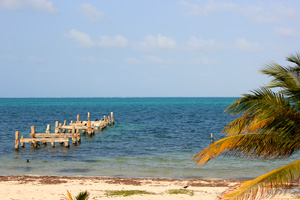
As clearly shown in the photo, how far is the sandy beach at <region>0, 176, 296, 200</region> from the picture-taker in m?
15.2

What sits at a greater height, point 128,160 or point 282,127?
point 282,127

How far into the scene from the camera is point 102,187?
16891mm

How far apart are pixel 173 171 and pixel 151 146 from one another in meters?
12.0

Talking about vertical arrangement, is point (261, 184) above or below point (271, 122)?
below

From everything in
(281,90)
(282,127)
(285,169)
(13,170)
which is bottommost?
(13,170)

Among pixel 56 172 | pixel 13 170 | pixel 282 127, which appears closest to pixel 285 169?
pixel 282 127

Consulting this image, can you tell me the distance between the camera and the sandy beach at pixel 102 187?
1517cm

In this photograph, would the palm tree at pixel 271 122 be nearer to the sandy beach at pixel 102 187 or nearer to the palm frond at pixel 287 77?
the palm frond at pixel 287 77

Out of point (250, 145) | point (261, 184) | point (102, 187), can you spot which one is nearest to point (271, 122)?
point (250, 145)

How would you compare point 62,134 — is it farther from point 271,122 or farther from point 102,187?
point 271,122

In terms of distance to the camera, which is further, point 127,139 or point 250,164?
point 127,139

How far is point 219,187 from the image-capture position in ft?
56.2

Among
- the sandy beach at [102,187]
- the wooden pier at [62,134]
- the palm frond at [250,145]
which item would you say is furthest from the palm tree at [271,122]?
the wooden pier at [62,134]

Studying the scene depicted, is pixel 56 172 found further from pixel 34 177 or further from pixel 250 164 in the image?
pixel 250 164
